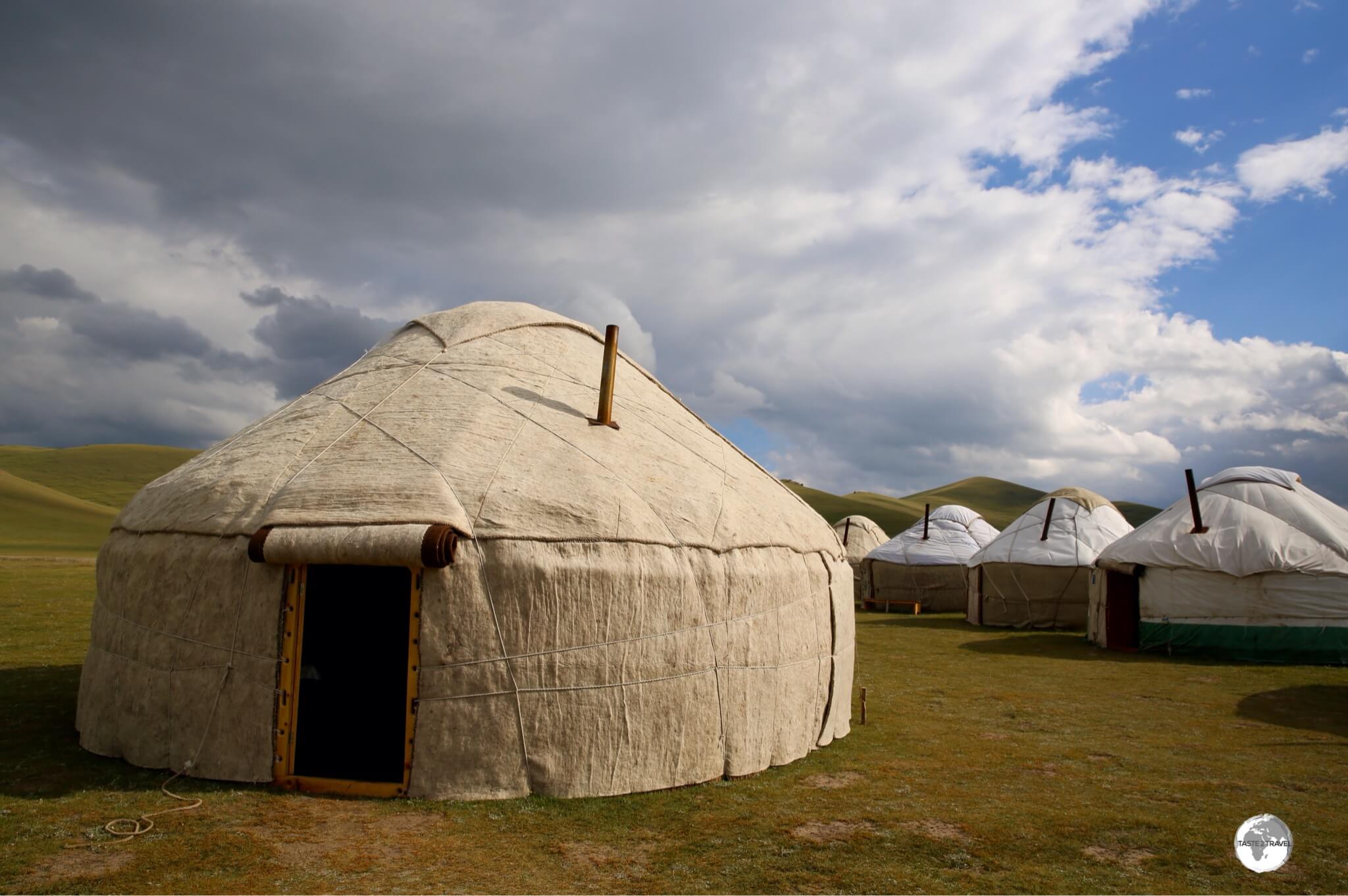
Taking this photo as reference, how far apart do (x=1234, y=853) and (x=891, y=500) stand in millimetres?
105008

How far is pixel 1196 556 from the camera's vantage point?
14188mm

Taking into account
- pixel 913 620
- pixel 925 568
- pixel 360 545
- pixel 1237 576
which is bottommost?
pixel 913 620

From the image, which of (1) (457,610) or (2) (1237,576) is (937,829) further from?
(2) (1237,576)

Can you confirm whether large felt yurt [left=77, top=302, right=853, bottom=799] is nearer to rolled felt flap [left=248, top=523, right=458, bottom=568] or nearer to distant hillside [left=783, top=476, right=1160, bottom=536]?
rolled felt flap [left=248, top=523, right=458, bottom=568]

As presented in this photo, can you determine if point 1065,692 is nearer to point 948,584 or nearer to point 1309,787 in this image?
point 1309,787

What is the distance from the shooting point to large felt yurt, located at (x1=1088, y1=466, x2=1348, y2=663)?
43.6 ft

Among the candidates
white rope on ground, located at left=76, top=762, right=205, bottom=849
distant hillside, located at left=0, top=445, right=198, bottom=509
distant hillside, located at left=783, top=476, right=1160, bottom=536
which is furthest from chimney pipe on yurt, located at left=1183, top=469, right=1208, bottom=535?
distant hillside, located at left=0, top=445, right=198, bottom=509

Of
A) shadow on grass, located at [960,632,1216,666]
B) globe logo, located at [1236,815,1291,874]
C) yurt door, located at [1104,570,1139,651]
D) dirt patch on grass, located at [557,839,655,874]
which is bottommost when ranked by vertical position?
shadow on grass, located at [960,632,1216,666]

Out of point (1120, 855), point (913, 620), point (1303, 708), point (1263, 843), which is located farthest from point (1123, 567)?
point (1120, 855)

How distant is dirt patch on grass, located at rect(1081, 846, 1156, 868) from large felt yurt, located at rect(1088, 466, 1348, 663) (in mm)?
10957

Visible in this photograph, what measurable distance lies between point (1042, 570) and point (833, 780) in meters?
15.3

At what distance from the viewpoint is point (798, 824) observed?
5.06 metres

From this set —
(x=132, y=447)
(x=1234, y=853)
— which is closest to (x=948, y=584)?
(x=1234, y=853)

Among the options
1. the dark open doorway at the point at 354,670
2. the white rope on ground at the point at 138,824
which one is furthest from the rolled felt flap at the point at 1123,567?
the white rope on ground at the point at 138,824
